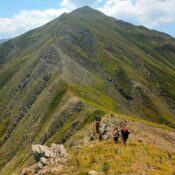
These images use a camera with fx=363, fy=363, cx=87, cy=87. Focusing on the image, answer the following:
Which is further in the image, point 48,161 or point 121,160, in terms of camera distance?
point 48,161

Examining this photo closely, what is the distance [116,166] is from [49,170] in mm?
8190

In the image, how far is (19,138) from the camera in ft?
420

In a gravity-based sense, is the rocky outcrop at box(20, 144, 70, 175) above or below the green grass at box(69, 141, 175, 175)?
below

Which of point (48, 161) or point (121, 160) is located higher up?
point (121, 160)

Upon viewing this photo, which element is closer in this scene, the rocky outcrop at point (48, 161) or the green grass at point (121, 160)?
the green grass at point (121, 160)

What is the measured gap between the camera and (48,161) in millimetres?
47281

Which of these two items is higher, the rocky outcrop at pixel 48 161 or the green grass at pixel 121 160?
the green grass at pixel 121 160

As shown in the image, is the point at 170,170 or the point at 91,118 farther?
the point at 91,118

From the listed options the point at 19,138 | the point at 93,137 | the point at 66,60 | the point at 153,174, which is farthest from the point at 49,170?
the point at 66,60

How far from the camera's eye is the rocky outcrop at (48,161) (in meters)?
44.3

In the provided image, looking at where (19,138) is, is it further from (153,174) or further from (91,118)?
(153,174)

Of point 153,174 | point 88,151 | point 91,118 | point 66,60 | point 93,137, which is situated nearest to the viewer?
point 153,174

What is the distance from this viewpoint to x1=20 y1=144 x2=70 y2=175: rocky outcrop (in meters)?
44.3

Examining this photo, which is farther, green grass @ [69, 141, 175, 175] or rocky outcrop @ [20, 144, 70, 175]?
rocky outcrop @ [20, 144, 70, 175]
